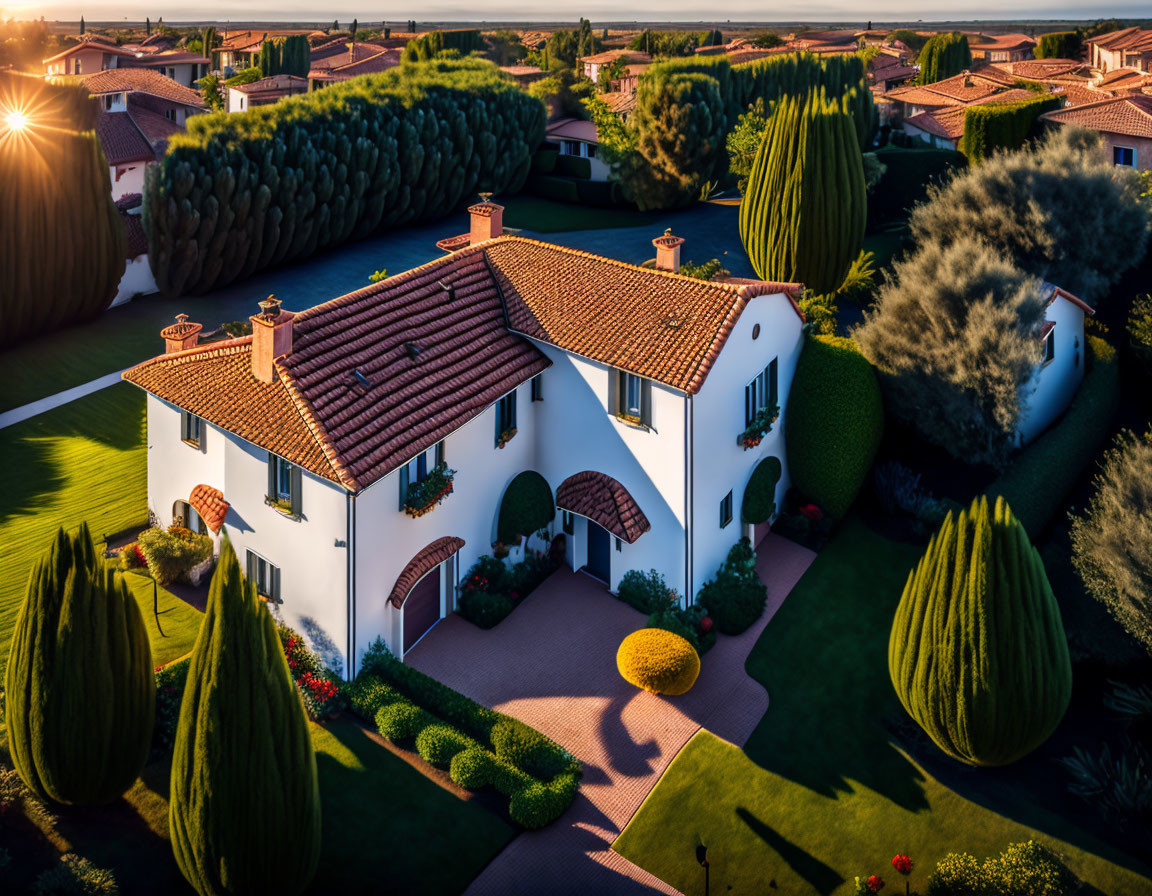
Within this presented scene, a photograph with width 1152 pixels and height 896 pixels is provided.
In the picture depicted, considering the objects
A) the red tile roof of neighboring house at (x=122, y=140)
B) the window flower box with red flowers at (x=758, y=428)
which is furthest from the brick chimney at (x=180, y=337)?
the red tile roof of neighboring house at (x=122, y=140)

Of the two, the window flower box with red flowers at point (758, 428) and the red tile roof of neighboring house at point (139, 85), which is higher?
the red tile roof of neighboring house at point (139, 85)

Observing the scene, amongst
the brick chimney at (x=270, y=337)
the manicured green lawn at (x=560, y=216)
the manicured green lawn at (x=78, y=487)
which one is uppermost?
the manicured green lawn at (x=560, y=216)

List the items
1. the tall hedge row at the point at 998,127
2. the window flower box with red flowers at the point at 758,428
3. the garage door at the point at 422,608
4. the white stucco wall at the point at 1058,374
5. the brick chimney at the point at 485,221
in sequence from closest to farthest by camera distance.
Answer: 1. the garage door at the point at 422,608
2. the window flower box with red flowers at the point at 758,428
3. the white stucco wall at the point at 1058,374
4. the brick chimney at the point at 485,221
5. the tall hedge row at the point at 998,127

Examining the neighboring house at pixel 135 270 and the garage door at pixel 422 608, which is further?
the neighboring house at pixel 135 270

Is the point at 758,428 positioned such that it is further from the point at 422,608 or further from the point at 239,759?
the point at 239,759

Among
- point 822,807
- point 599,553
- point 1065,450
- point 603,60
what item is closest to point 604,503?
point 599,553

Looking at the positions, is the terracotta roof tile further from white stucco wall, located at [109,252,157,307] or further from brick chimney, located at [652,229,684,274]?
white stucco wall, located at [109,252,157,307]

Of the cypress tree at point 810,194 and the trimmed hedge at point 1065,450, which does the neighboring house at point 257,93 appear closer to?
the cypress tree at point 810,194

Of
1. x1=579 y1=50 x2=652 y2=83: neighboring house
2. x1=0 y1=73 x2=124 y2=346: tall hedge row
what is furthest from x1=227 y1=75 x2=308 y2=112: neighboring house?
x1=0 y1=73 x2=124 y2=346: tall hedge row
